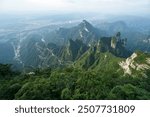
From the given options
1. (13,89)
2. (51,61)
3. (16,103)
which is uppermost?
(16,103)

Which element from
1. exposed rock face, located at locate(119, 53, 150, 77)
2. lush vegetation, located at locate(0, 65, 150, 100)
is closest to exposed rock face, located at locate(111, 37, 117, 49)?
exposed rock face, located at locate(119, 53, 150, 77)

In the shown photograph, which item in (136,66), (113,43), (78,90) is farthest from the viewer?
(113,43)

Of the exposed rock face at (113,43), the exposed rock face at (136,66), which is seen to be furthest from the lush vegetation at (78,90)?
the exposed rock face at (113,43)

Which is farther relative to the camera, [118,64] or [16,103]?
[118,64]

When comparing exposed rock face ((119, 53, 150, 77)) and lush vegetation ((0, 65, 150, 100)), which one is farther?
exposed rock face ((119, 53, 150, 77))

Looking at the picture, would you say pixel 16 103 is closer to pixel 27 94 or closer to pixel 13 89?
pixel 27 94

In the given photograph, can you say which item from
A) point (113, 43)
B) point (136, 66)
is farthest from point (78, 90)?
point (113, 43)

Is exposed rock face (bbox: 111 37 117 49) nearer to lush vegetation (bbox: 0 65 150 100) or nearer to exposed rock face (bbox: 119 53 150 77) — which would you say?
exposed rock face (bbox: 119 53 150 77)

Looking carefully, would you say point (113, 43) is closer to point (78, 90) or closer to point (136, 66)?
point (136, 66)

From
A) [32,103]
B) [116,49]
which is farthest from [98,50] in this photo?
[32,103]

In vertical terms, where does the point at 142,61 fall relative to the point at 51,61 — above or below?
above

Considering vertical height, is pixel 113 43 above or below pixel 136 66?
below
